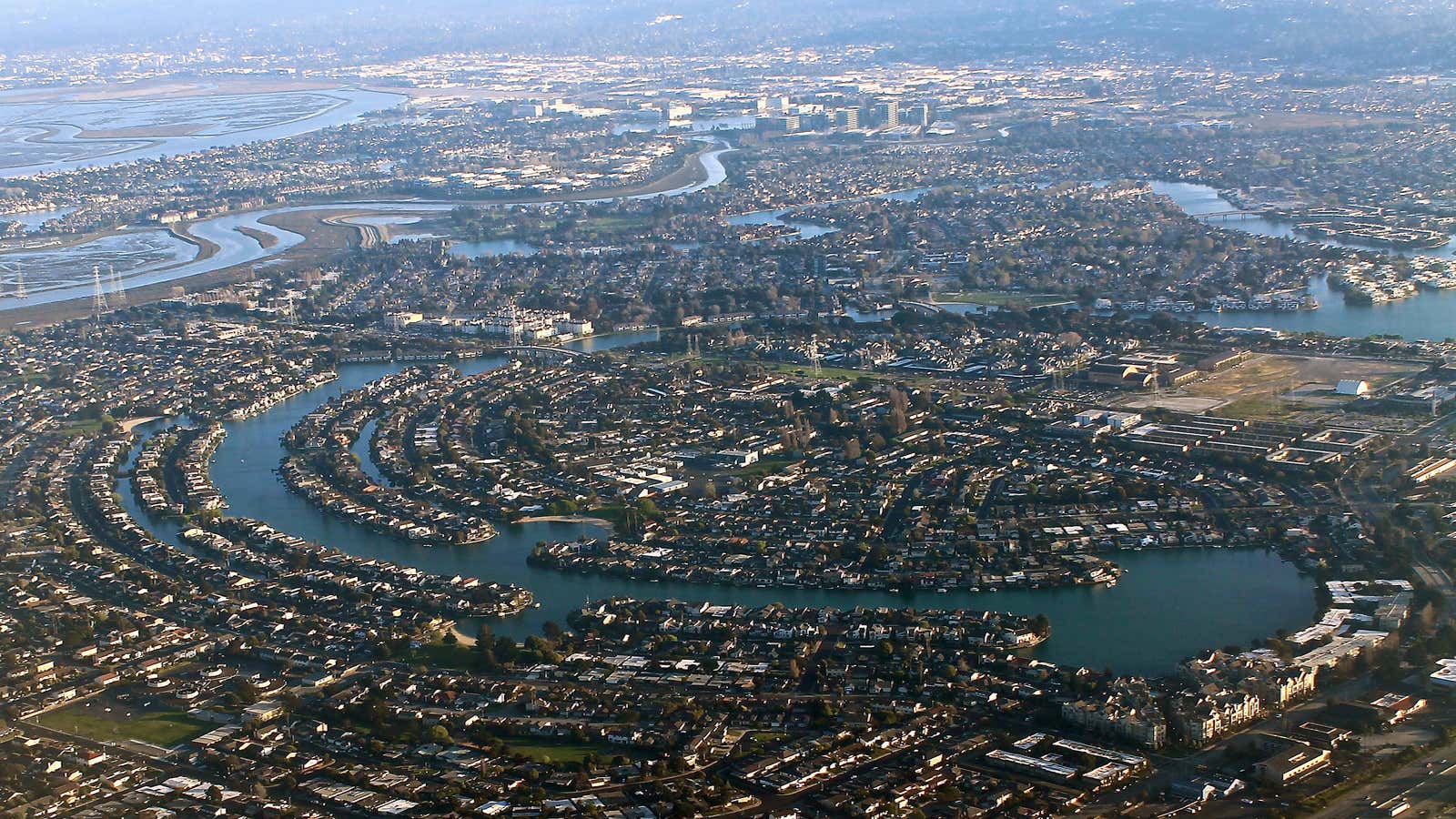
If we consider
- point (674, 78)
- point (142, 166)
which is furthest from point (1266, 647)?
point (674, 78)

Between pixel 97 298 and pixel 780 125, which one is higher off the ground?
pixel 780 125

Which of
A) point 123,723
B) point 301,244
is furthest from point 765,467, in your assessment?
point 301,244

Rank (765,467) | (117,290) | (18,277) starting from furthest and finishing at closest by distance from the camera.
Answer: (18,277) → (117,290) → (765,467)

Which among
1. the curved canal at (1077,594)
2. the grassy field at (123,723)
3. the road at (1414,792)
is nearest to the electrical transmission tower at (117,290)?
the curved canal at (1077,594)

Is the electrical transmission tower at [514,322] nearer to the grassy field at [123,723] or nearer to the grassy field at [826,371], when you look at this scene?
the grassy field at [826,371]

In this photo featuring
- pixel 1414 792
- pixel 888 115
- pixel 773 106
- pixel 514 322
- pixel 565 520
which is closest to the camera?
pixel 1414 792

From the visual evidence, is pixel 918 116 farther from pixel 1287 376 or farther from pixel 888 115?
pixel 1287 376

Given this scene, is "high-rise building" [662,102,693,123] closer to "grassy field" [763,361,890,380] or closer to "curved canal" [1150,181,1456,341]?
"curved canal" [1150,181,1456,341]
